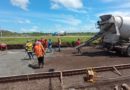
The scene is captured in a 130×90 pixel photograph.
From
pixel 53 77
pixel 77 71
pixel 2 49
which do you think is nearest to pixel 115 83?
pixel 77 71

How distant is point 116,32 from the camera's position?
2173 centimetres

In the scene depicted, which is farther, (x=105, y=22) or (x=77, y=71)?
(x=105, y=22)

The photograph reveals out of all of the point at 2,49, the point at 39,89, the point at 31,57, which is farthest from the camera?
the point at 2,49

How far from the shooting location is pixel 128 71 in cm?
1347

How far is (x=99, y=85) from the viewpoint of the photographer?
11.0 m

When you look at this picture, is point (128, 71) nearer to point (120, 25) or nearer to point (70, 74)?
point (70, 74)

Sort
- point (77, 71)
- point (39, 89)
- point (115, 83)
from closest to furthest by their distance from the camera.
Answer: point (39, 89) < point (115, 83) < point (77, 71)

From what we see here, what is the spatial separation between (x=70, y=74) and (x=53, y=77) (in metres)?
0.92

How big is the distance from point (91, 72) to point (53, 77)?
68.2 inches

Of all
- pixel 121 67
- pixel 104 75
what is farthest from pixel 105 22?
pixel 104 75

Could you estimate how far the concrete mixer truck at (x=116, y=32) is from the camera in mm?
21750

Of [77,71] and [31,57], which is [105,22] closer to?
[31,57]

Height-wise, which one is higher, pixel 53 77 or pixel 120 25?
pixel 120 25

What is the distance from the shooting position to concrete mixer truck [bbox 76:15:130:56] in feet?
71.4
